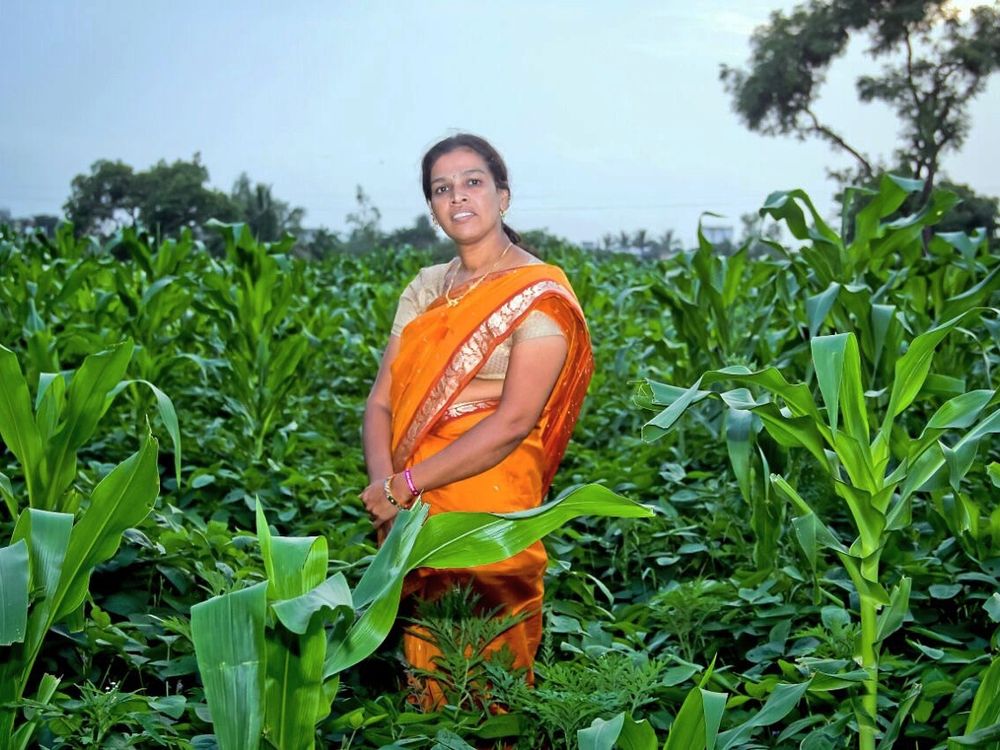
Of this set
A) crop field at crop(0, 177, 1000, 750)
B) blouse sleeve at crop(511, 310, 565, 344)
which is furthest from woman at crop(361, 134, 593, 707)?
crop field at crop(0, 177, 1000, 750)

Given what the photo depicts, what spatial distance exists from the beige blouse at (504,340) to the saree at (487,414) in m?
0.02

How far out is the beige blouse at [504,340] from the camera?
105 inches

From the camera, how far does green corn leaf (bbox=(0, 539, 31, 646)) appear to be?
1.76 m

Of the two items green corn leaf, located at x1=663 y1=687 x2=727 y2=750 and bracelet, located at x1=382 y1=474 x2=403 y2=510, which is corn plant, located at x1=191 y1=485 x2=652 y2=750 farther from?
bracelet, located at x1=382 y1=474 x2=403 y2=510

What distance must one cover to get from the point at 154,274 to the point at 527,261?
4085 mm

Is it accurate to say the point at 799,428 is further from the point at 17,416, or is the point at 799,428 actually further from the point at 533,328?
the point at 17,416

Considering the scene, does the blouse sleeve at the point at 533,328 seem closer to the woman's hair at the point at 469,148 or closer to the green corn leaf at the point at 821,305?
the woman's hair at the point at 469,148

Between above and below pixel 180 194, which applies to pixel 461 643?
below

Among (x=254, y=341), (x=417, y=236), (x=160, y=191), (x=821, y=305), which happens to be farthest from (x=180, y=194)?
(x=821, y=305)

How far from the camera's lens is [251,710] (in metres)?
1.66

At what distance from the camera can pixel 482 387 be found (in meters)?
2.76

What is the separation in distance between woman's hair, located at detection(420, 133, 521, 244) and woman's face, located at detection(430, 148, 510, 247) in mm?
16

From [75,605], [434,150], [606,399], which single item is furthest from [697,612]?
[606,399]

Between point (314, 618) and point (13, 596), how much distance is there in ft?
1.44
